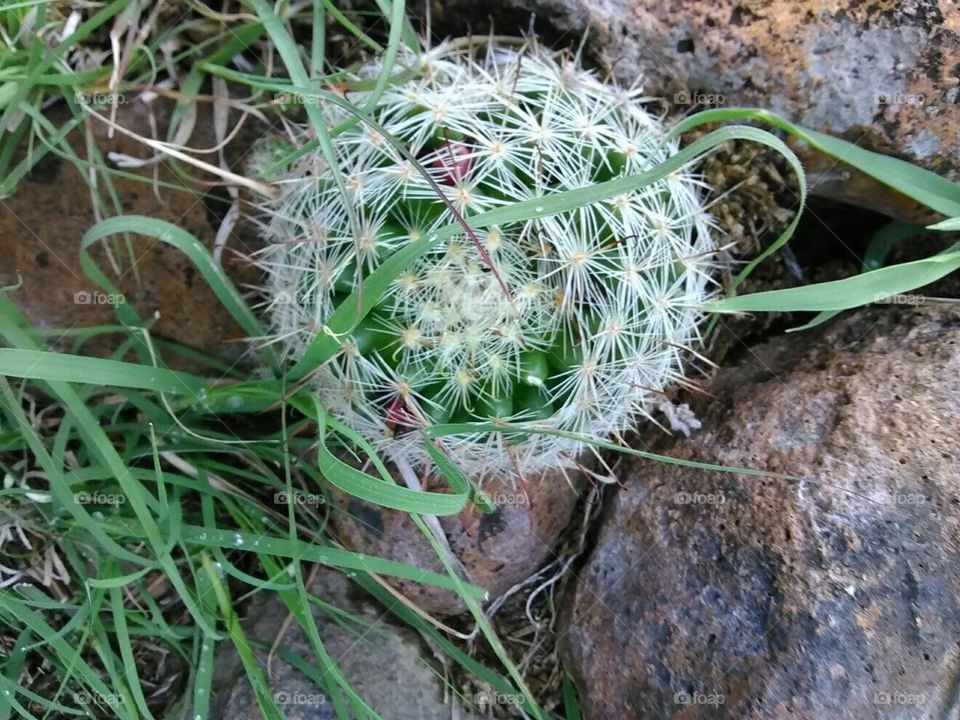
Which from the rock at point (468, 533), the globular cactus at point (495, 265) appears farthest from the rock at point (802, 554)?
the globular cactus at point (495, 265)

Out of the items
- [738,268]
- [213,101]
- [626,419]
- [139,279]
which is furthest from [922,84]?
[139,279]

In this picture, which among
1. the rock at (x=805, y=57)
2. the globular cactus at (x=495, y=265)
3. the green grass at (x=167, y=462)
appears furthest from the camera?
the rock at (x=805, y=57)

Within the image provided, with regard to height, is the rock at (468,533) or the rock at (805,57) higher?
the rock at (805,57)

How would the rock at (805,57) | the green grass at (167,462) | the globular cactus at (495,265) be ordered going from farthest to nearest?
the rock at (805,57) → the green grass at (167,462) → the globular cactus at (495,265)

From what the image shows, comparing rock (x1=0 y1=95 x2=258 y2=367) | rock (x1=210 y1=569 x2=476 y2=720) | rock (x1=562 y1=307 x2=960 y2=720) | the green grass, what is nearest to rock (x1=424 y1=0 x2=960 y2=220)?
the green grass

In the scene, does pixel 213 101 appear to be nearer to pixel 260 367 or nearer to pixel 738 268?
pixel 260 367

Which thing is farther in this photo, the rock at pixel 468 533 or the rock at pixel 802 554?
the rock at pixel 468 533

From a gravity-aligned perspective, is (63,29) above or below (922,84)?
below

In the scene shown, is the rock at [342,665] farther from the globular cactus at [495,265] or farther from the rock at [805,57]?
the rock at [805,57]
